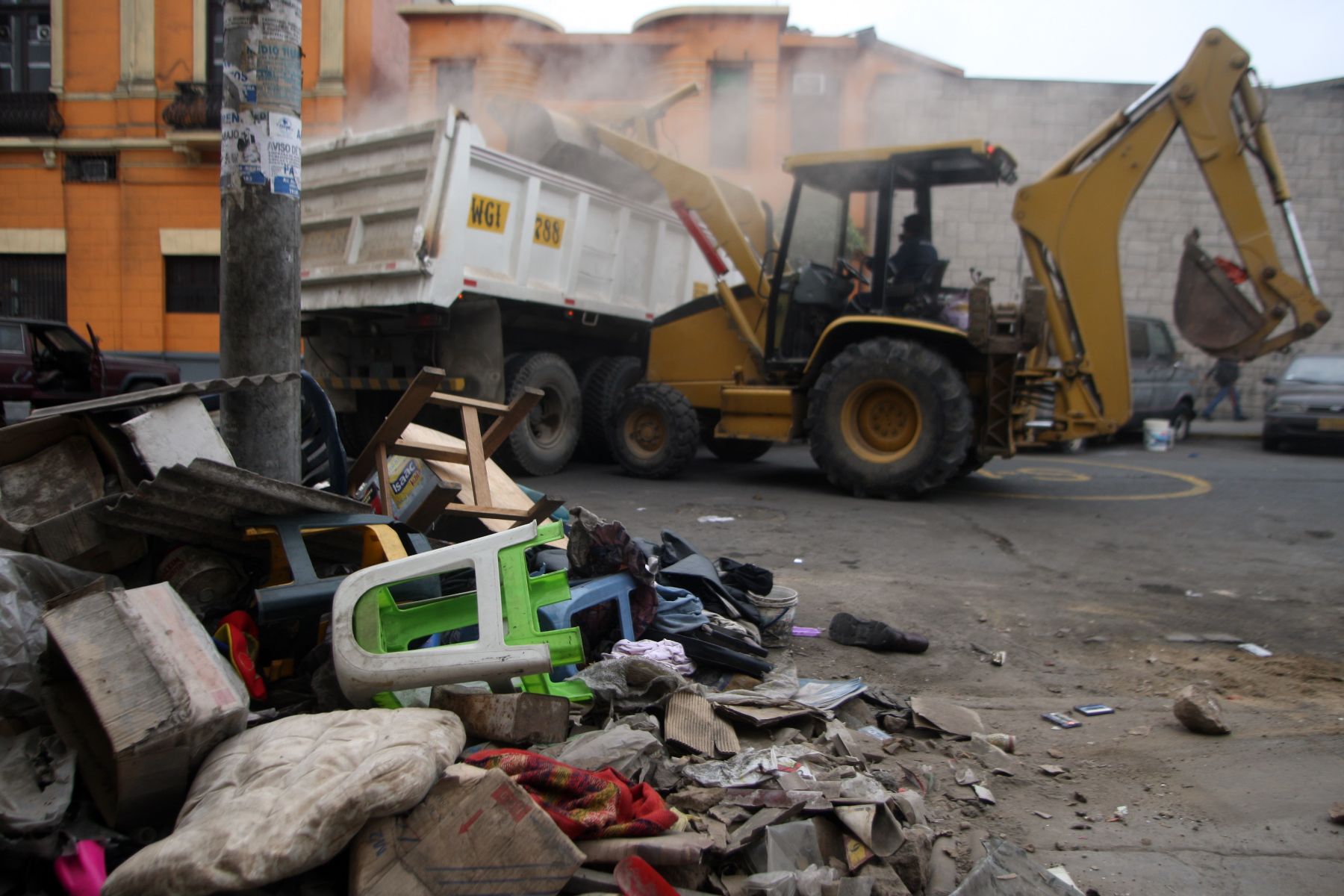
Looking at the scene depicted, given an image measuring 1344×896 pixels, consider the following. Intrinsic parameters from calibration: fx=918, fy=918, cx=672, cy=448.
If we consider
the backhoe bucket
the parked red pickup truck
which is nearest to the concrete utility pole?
the backhoe bucket

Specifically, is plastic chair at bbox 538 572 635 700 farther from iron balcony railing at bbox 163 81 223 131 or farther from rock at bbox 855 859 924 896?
iron balcony railing at bbox 163 81 223 131

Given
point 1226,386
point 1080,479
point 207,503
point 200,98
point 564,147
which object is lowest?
point 1080,479

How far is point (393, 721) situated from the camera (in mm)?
2016

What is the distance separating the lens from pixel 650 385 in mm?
8352

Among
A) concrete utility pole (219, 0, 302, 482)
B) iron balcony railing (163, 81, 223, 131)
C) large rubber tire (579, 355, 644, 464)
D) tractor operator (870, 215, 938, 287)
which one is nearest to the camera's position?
concrete utility pole (219, 0, 302, 482)

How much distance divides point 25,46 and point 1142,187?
20.5m

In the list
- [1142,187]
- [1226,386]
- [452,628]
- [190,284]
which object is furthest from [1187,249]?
[190,284]

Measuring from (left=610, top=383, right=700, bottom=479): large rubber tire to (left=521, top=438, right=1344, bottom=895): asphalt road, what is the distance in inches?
7.6

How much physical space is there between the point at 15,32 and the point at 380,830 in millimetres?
19986

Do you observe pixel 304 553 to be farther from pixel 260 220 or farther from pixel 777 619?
pixel 777 619

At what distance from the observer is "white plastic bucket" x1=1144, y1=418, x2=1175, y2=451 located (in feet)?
40.6

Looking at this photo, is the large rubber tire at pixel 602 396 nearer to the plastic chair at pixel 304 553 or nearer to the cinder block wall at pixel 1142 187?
the plastic chair at pixel 304 553

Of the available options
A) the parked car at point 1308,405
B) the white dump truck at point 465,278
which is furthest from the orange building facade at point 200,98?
the parked car at point 1308,405

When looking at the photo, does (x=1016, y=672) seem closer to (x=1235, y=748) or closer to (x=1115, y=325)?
(x=1235, y=748)
